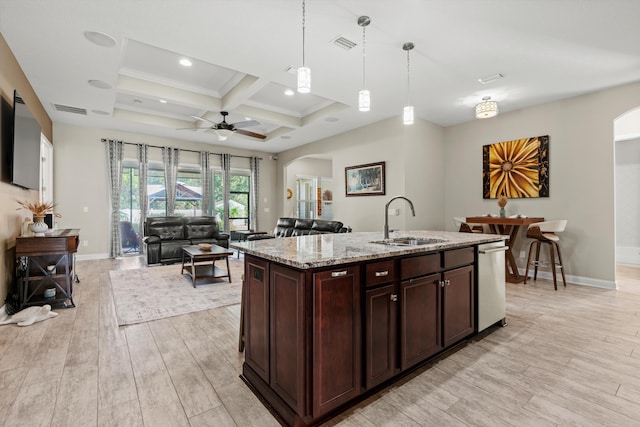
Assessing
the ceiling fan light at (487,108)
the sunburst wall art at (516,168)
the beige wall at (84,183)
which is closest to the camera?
the ceiling fan light at (487,108)

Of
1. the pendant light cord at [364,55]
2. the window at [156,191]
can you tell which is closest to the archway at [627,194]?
the pendant light cord at [364,55]

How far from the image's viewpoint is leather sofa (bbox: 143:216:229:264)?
19.7 ft

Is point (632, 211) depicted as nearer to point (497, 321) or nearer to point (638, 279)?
point (638, 279)

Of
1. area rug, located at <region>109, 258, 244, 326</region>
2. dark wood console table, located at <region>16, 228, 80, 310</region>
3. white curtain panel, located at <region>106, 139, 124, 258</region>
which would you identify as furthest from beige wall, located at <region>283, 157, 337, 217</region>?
dark wood console table, located at <region>16, 228, 80, 310</region>

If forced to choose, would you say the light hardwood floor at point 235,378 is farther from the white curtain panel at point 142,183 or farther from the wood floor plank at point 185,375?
the white curtain panel at point 142,183

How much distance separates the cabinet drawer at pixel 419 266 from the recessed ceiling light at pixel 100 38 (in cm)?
365

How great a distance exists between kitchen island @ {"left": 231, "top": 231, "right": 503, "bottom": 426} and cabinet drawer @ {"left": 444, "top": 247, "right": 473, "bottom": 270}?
4cm

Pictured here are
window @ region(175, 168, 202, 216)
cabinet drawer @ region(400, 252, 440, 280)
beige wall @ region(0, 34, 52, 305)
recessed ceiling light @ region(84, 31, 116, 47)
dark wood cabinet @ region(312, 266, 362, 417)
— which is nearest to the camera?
dark wood cabinet @ region(312, 266, 362, 417)

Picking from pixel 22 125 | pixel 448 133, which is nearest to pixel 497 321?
pixel 448 133

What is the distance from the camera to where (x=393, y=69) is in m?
3.78

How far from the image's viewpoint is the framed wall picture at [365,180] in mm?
5926

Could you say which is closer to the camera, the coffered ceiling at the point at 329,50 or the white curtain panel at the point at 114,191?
the coffered ceiling at the point at 329,50

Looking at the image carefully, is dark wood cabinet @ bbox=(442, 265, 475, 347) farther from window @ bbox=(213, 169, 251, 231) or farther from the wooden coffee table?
window @ bbox=(213, 169, 251, 231)

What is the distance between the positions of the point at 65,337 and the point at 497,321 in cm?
400
